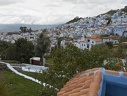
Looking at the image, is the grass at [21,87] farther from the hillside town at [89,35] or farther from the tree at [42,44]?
the tree at [42,44]

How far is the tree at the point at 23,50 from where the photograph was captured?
37553mm

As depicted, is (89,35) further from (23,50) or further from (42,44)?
(42,44)

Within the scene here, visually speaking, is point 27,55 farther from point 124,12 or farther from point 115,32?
point 124,12

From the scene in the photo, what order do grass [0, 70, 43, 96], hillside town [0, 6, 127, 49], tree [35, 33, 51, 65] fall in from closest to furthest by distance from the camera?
grass [0, 70, 43, 96] < tree [35, 33, 51, 65] < hillside town [0, 6, 127, 49]

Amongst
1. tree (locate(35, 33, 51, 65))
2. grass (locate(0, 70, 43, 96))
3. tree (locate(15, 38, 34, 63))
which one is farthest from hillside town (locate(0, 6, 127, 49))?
grass (locate(0, 70, 43, 96))

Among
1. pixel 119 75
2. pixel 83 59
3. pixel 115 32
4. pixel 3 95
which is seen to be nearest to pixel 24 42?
pixel 3 95

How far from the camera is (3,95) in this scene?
12.9m

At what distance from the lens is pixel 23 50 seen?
124 feet

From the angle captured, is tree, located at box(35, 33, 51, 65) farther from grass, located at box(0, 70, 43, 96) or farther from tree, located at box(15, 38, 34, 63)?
grass, located at box(0, 70, 43, 96)

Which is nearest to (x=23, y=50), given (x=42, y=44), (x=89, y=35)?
(x=42, y=44)

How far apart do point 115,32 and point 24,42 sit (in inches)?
2099

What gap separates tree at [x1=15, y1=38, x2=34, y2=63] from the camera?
37.6 meters

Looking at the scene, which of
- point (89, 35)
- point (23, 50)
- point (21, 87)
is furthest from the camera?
point (89, 35)

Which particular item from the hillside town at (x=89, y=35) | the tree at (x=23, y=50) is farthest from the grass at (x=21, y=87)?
the tree at (x=23, y=50)
